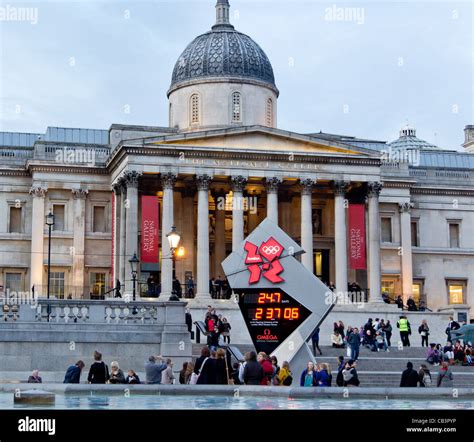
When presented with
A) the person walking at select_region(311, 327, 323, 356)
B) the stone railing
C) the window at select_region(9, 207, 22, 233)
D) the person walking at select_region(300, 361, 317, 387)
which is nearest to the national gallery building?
the window at select_region(9, 207, 22, 233)

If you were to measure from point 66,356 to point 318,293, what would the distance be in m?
7.98

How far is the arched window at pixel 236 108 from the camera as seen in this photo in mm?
63188

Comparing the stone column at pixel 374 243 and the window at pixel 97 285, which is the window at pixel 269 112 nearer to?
the stone column at pixel 374 243

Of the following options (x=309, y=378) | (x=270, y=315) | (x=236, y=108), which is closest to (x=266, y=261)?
(x=270, y=315)

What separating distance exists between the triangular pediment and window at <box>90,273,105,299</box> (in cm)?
1009

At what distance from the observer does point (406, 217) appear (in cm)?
6619

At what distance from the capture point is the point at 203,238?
187 feet

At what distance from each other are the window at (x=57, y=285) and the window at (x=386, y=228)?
66.7ft

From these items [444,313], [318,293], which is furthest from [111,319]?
[444,313]

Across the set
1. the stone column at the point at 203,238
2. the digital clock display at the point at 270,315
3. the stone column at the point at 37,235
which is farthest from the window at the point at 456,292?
the digital clock display at the point at 270,315

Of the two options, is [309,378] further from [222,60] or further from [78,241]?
[222,60]

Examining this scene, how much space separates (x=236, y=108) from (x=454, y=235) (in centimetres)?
1771

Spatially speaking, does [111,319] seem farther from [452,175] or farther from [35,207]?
[452,175]

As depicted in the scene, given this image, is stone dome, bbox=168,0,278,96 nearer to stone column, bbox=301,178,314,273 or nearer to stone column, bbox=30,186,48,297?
stone column, bbox=301,178,314,273
